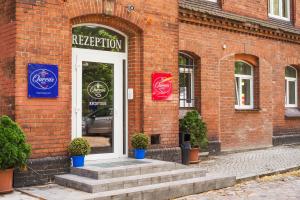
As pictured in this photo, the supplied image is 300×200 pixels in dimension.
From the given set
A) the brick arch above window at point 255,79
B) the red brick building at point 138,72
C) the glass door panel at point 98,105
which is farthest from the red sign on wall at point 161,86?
the brick arch above window at point 255,79

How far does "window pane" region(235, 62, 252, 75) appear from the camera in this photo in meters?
15.0

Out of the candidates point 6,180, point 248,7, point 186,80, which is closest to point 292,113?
point 248,7

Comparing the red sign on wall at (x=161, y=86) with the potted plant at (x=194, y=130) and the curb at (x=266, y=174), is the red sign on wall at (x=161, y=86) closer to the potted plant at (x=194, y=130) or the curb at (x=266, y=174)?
the potted plant at (x=194, y=130)

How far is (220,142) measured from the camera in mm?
13758

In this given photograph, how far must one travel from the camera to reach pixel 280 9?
1739 cm

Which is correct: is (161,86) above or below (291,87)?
below

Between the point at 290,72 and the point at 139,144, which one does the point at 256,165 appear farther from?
the point at 290,72

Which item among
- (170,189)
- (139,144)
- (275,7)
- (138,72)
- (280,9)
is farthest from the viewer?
(280,9)

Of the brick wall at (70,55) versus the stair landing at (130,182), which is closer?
the stair landing at (130,182)

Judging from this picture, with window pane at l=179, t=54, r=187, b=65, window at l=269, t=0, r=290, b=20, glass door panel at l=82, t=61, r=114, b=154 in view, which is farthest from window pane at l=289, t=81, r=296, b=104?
glass door panel at l=82, t=61, r=114, b=154

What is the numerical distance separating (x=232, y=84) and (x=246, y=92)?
1.39m

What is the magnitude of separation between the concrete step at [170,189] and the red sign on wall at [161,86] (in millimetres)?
2335

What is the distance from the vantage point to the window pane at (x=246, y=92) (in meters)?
15.3

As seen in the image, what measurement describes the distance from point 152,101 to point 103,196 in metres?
3.69
